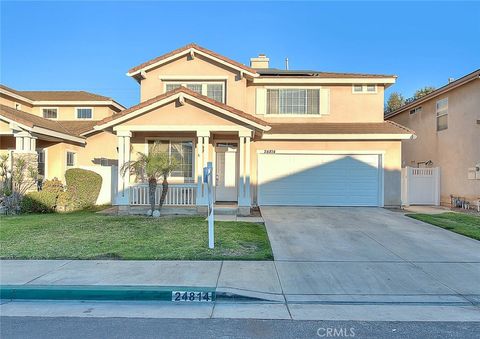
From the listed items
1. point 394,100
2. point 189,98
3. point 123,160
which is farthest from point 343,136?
point 394,100

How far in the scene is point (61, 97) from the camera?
74.7 feet

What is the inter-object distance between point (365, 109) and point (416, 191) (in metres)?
4.69

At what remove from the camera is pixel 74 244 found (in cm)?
828

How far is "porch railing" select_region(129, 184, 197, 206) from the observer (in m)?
13.5

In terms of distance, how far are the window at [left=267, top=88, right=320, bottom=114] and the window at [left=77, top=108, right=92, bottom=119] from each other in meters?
11.7

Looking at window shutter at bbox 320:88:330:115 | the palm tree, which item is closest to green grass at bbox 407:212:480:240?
window shutter at bbox 320:88:330:115

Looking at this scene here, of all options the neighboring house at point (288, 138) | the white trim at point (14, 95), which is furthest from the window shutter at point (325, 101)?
the white trim at point (14, 95)

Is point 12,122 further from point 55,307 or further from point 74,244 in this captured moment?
point 55,307

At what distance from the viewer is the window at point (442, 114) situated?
691 inches

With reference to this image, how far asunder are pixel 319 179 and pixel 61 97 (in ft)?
55.8

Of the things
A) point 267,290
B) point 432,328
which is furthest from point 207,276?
point 432,328

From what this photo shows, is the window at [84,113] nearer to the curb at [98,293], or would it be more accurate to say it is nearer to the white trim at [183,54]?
the white trim at [183,54]

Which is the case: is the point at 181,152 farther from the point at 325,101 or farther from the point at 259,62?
the point at 259,62

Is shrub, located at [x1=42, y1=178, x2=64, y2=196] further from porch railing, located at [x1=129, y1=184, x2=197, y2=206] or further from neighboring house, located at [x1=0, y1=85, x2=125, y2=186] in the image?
porch railing, located at [x1=129, y1=184, x2=197, y2=206]
